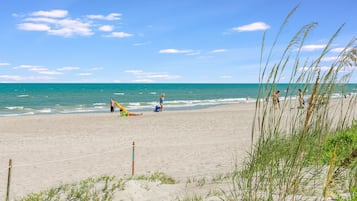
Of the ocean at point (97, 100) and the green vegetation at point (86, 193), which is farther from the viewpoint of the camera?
the ocean at point (97, 100)

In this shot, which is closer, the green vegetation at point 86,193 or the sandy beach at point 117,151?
the green vegetation at point 86,193

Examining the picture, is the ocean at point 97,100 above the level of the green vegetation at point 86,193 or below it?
below

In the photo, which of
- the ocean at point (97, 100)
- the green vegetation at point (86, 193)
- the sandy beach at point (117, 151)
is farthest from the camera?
the ocean at point (97, 100)

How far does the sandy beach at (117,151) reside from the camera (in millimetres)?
8102

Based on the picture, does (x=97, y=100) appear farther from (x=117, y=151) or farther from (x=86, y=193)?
(x=86, y=193)

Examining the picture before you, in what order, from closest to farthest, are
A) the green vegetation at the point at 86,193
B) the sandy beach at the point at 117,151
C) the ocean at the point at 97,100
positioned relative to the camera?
the green vegetation at the point at 86,193 → the sandy beach at the point at 117,151 → the ocean at the point at 97,100

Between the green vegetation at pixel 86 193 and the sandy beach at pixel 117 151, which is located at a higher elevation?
the green vegetation at pixel 86 193

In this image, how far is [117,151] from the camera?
38.8 feet

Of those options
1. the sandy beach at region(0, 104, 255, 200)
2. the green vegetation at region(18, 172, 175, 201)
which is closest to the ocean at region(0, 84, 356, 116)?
the green vegetation at region(18, 172, 175, 201)

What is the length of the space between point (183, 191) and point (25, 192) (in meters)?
3.82

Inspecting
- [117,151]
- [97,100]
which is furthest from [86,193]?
[97,100]

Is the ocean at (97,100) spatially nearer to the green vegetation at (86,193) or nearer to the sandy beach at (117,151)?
the green vegetation at (86,193)

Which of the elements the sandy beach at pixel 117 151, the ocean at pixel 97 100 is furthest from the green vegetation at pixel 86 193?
the ocean at pixel 97 100

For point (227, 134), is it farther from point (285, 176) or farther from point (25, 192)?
point (285, 176)
